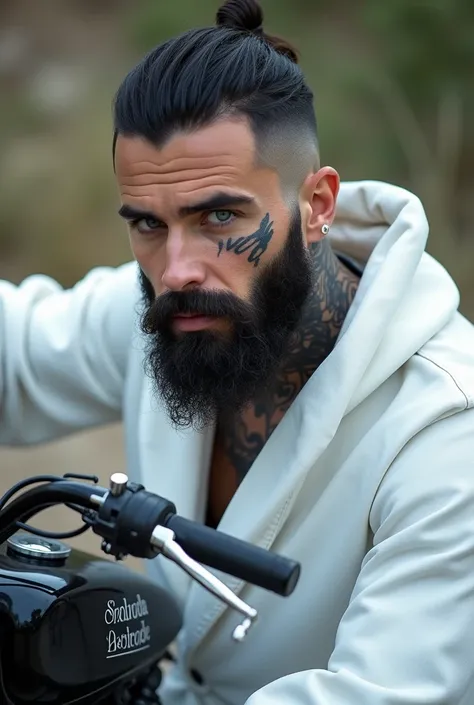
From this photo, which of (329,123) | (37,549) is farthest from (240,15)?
(329,123)

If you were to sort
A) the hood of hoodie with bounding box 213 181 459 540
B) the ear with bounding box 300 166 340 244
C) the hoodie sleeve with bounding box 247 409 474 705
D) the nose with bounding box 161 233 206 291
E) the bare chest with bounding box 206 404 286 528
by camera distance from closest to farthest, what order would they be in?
the hoodie sleeve with bounding box 247 409 474 705 → the nose with bounding box 161 233 206 291 → the hood of hoodie with bounding box 213 181 459 540 → the ear with bounding box 300 166 340 244 → the bare chest with bounding box 206 404 286 528

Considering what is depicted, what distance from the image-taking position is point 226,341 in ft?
6.40

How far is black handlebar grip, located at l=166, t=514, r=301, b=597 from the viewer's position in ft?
4.31

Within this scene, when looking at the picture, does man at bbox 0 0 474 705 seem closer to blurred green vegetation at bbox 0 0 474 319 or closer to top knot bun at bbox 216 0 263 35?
top knot bun at bbox 216 0 263 35

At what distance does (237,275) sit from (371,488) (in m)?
0.44

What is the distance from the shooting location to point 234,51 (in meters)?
2.01

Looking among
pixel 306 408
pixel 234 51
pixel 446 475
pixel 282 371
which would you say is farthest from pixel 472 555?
pixel 234 51

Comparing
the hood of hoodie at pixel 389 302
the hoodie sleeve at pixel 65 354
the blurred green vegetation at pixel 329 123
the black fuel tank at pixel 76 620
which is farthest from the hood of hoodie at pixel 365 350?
the blurred green vegetation at pixel 329 123

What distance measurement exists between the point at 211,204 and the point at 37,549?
25.4 inches

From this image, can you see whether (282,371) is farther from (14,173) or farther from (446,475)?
(14,173)

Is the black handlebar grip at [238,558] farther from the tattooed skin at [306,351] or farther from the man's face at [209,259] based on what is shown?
the tattooed skin at [306,351]

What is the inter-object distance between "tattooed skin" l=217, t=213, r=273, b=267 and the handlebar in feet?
2.08

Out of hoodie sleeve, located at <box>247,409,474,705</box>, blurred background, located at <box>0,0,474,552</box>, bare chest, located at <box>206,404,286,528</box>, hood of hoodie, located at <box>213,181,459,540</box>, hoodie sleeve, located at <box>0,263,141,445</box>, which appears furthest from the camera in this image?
blurred background, located at <box>0,0,474,552</box>

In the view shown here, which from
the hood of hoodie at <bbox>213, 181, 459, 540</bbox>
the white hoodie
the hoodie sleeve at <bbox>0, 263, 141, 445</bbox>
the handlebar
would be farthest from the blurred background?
the handlebar
